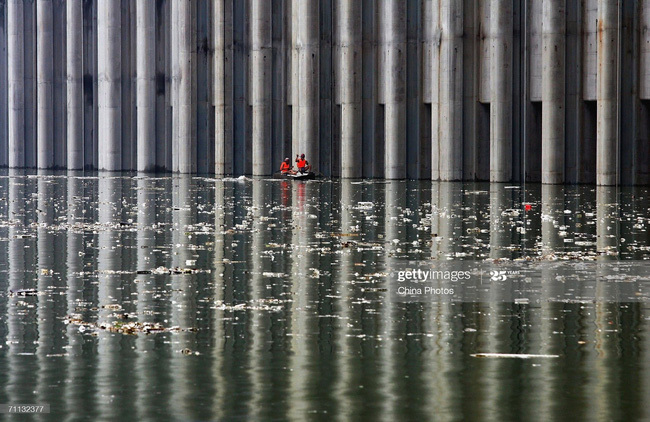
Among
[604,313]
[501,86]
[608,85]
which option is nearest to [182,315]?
[604,313]

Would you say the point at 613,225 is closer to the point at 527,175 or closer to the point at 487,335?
the point at 487,335

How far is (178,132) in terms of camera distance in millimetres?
66188

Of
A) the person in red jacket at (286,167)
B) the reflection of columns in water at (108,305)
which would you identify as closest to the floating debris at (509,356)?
the reflection of columns in water at (108,305)

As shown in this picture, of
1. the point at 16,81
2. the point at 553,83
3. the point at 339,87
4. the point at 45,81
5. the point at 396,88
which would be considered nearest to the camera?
the point at 553,83

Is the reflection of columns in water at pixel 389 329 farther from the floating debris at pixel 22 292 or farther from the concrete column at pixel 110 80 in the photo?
the concrete column at pixel 110 80

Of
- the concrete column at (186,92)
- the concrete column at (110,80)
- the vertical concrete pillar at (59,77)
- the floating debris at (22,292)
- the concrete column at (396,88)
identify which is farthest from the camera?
the vertical concrete pillar at (59,77)

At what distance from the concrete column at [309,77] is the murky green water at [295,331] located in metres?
33.5

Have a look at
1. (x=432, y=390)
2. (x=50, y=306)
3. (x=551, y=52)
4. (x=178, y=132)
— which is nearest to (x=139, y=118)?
(x=178, y=132)

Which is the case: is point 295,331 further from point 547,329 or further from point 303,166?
point 303,166

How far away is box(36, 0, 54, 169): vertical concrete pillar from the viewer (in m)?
78.6

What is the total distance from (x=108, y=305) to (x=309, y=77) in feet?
145

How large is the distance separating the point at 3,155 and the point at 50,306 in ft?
264

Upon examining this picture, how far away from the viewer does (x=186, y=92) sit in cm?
6494

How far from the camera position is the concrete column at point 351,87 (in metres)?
53.5
